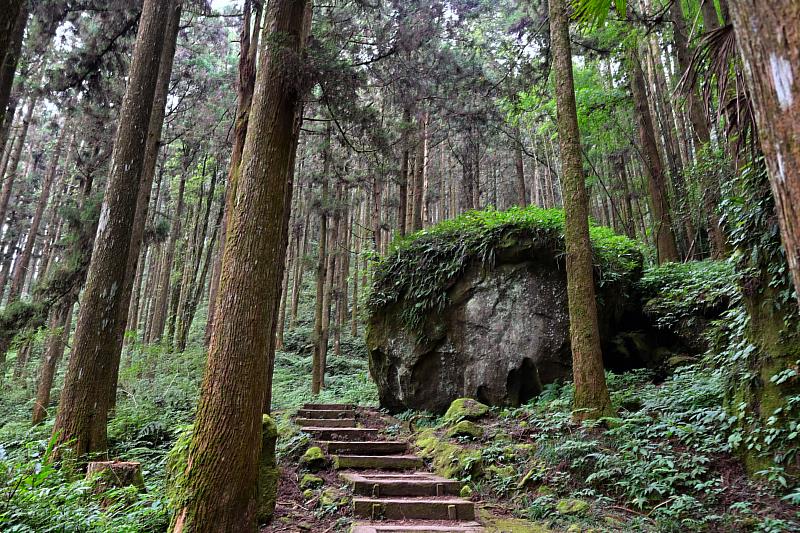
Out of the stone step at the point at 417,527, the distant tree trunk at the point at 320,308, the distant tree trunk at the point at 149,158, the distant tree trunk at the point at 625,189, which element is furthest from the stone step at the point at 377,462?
the distant tree trunk at the point at 625,189

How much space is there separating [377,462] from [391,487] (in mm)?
1282

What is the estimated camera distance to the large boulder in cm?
835

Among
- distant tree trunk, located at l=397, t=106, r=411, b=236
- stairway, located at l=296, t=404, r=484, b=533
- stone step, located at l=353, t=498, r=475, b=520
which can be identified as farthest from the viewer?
distant tree trunk, located at l=397, t=106, r=411, b=236

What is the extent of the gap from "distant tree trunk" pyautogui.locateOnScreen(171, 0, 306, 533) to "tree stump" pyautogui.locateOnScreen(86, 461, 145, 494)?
1.45 m

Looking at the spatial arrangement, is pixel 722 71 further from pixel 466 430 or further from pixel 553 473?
pixel 466 430

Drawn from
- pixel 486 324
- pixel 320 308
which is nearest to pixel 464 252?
pixel 486 324

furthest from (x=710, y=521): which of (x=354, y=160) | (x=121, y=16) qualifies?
(x=354, y=160)

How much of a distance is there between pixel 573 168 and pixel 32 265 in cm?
3628

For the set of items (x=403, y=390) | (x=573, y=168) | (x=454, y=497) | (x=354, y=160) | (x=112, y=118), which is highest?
(x=354, y=160)

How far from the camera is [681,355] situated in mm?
7680

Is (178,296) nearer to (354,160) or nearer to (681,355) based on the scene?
(354,160)

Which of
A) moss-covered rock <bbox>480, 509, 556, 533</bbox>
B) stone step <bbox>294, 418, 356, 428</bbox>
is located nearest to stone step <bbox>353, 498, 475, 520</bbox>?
moss-covered rock <bbox>480, 509, 556, 533</bbox>

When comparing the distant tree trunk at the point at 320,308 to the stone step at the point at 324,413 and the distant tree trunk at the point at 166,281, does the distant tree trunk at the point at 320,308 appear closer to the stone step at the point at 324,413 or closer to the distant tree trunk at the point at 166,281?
the stone step at the point at 324,413

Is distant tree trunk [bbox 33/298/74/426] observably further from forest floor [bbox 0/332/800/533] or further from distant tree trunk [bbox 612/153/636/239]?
distant tree trunk [bbox 612/153/636/239]
